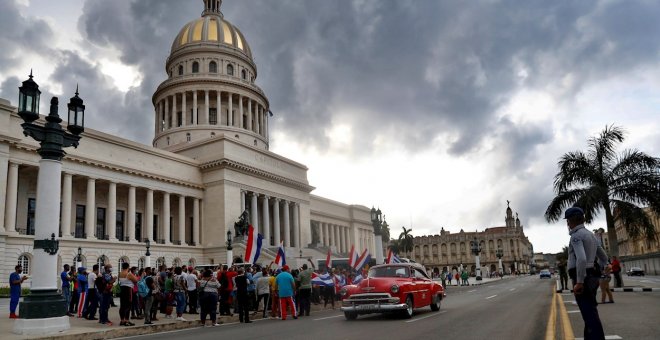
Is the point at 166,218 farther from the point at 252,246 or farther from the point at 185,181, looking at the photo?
the point at 252,246

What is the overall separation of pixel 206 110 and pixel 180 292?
5246cm

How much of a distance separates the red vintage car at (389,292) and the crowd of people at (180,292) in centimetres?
291

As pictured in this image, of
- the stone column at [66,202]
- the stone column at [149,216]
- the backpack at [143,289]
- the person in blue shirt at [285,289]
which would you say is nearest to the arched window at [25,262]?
the stone column at [66,202]

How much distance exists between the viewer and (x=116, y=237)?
147 ft

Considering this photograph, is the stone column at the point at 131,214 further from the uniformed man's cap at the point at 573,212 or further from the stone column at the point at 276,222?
the uniformed man's cap at the point at 573,212

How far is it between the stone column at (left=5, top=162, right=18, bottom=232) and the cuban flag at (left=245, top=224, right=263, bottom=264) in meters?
21.2

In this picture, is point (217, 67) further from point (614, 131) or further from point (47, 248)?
point (47, 248)

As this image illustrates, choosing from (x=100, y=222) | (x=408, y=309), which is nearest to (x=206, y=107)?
(x=100, y=222)

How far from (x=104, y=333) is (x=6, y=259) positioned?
1023 inches

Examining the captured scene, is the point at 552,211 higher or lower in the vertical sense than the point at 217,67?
lower

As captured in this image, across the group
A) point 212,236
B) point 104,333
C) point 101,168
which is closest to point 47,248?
point 104,333

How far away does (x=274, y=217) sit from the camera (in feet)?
189

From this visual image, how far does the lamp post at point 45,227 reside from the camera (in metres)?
12.6

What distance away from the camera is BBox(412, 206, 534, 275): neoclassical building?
422 ft
